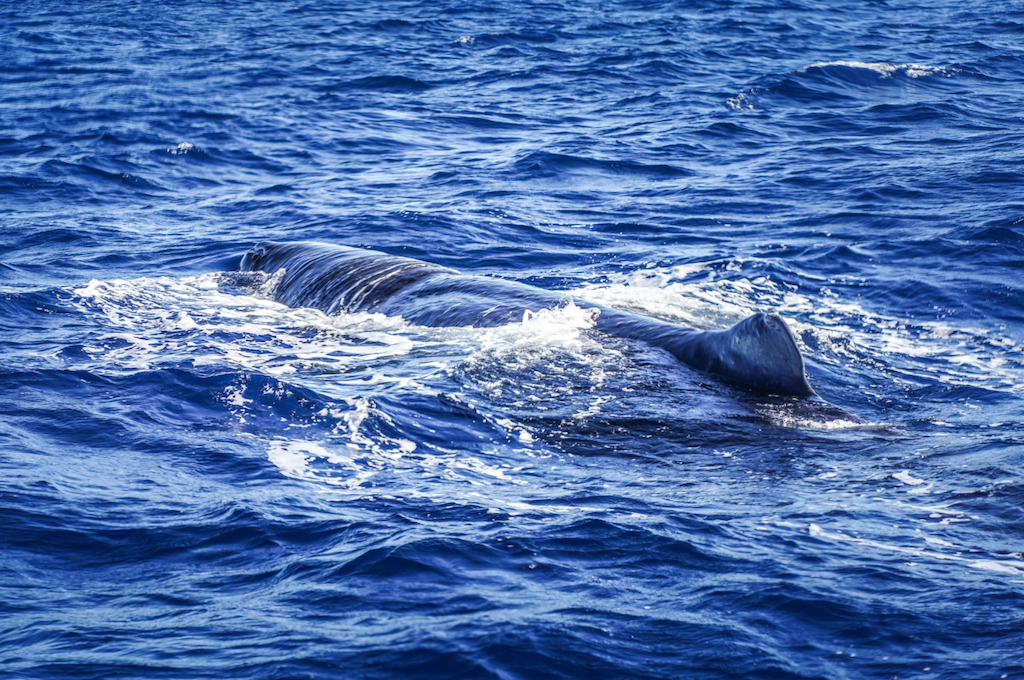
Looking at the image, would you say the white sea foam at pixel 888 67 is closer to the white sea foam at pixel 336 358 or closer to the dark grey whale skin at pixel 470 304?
the dark grey whale skin at pixel 470 304

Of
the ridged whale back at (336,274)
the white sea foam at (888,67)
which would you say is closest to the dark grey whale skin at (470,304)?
A: the ridged whale back at (336,274)

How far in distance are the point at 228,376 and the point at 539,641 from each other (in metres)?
5.48

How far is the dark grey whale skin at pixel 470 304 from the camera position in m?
8.80

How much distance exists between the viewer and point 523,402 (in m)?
9.18

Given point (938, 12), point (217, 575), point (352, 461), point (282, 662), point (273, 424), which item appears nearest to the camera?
point (282, 662)

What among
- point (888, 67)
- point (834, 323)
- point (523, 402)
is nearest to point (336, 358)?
point (523, 402)

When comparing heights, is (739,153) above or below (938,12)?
below

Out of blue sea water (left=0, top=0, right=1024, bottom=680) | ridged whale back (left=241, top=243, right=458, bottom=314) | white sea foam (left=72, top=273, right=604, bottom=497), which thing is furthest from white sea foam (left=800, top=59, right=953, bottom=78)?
white sea foam (left=72, top=273, right=604, bottom=497)

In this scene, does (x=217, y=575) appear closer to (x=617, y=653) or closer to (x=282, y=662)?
(x=282, y=662)

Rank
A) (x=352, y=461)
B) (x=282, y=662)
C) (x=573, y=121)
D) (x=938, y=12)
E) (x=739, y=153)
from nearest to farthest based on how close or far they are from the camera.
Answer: (x=282, y=662), (x=352, y=461), (x=739, y=153), (x=573, y=121), (x=938, y=12)

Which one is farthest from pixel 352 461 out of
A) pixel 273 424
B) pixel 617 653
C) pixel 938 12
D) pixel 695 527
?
pixel 938 12

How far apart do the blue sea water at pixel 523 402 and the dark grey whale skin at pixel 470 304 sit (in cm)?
23

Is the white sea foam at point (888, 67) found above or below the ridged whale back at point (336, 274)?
above

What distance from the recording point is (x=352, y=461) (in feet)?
27.0
